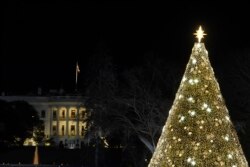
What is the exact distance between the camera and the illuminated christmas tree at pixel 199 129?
1825cm

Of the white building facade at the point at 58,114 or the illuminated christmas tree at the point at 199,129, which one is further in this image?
the white building facade at the point at 58,114

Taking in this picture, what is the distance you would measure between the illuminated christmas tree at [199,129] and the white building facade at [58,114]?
124m

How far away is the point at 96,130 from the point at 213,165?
44.8 m

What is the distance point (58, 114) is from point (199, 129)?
434 feet

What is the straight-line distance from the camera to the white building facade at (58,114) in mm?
145250

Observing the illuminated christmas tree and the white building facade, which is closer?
the illuminated christmas tree

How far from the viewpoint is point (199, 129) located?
18406 millimetres

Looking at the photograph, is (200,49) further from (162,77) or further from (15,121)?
(15,121)

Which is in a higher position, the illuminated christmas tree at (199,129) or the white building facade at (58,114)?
the illuminated christmas tree at (199,129)

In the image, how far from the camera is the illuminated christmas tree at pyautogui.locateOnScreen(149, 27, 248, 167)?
18.2 meters

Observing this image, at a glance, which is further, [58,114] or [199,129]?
[58,114]

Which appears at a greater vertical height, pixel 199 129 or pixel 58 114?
pixel 199 129

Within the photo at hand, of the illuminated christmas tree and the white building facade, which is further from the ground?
the illuminated christmas tree

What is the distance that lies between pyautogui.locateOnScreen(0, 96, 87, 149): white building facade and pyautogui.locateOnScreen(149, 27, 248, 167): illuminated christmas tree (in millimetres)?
123927
